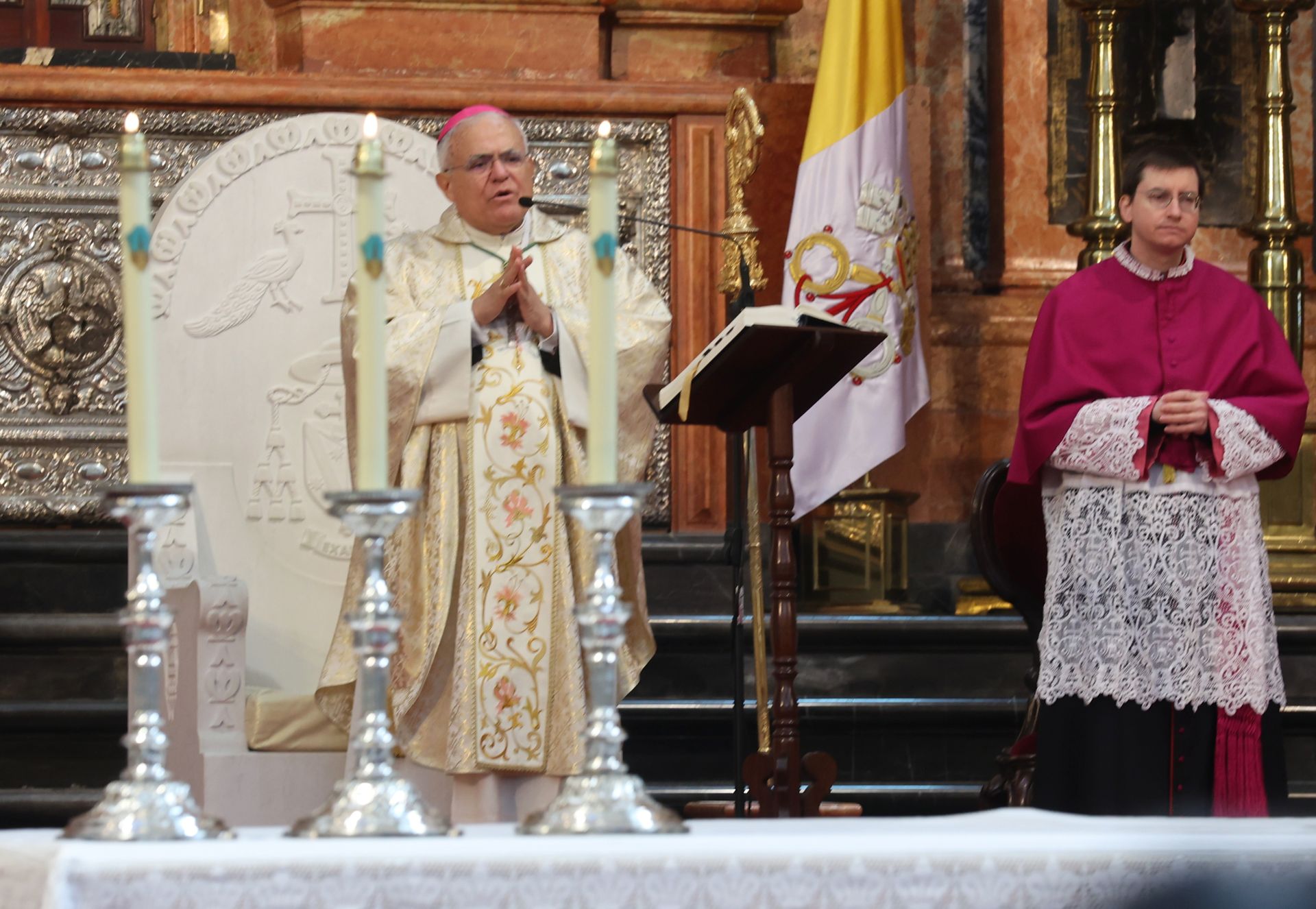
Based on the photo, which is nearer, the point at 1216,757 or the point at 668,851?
the point at 668,851

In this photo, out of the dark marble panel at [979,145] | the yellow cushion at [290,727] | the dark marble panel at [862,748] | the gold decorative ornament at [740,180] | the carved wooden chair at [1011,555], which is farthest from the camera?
the dark marble panel at [979,145]

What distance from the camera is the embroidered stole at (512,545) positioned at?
4.36 metres

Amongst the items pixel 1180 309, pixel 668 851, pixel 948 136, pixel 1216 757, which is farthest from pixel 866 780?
pixel 668 851

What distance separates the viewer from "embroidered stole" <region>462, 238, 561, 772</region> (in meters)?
4.36

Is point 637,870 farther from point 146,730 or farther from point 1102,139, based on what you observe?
point 1102,139

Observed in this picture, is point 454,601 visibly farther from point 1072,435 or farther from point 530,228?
point 1072,435

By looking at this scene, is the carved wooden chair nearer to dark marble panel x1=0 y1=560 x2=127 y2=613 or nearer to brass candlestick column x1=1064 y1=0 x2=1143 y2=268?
brass candlestick column x1=1064 y1=0 x2=1143 y2=268

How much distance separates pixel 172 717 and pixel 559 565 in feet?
3.46

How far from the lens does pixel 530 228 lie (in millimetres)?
4766

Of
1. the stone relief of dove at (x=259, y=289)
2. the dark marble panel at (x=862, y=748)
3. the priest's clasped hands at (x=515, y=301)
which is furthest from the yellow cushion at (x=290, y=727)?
the stone relief of dove at (x=259, y=289)

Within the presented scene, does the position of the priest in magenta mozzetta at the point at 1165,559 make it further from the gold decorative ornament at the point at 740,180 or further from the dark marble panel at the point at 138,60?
the dark marble panel at the point at 138,60

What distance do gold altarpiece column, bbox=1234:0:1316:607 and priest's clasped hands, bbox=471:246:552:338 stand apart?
2.97 metres

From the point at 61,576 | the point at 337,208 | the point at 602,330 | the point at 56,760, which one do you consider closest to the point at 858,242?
the point at 337,208

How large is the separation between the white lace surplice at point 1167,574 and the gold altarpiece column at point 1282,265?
1.99 metres
